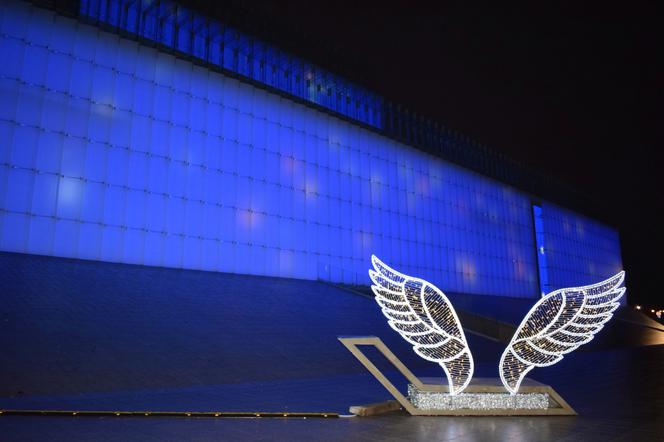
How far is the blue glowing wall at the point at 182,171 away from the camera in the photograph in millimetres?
23844

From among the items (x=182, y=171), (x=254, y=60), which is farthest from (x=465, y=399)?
→ (x=254, y=60)

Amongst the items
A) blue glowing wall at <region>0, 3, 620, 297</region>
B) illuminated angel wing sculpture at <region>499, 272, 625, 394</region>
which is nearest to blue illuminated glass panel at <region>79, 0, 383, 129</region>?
blue glowing wall at <region>0, 3, 620, 297</region>

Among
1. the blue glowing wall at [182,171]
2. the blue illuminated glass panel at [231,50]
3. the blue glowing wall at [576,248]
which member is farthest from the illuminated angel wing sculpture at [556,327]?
the blue glowing wall at [576,248]

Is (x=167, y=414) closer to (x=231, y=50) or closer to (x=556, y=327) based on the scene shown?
(x=556, y=327)

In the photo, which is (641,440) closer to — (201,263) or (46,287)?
(46,287)

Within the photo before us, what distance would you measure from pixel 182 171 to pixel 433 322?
70.3 ft

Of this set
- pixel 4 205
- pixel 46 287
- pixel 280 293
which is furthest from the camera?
pixel 280 293

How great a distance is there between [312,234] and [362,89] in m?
12.9

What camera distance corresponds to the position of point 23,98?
23.6 metres

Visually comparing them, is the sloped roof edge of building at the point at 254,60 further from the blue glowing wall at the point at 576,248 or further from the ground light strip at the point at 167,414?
the ground light strip at the point at 167,414

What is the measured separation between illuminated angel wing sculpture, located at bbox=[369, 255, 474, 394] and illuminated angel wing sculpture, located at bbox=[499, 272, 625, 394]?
0.86 m

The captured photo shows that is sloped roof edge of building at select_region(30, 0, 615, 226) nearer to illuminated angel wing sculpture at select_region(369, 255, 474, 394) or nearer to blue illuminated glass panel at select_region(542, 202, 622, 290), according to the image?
blue illuminated glass panel at select_region(542, 202, 622, 290)

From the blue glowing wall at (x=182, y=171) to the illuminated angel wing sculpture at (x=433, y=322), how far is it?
1898 centimetres

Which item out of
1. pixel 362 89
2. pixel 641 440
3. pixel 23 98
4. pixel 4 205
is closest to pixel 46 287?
pixel 4 205
